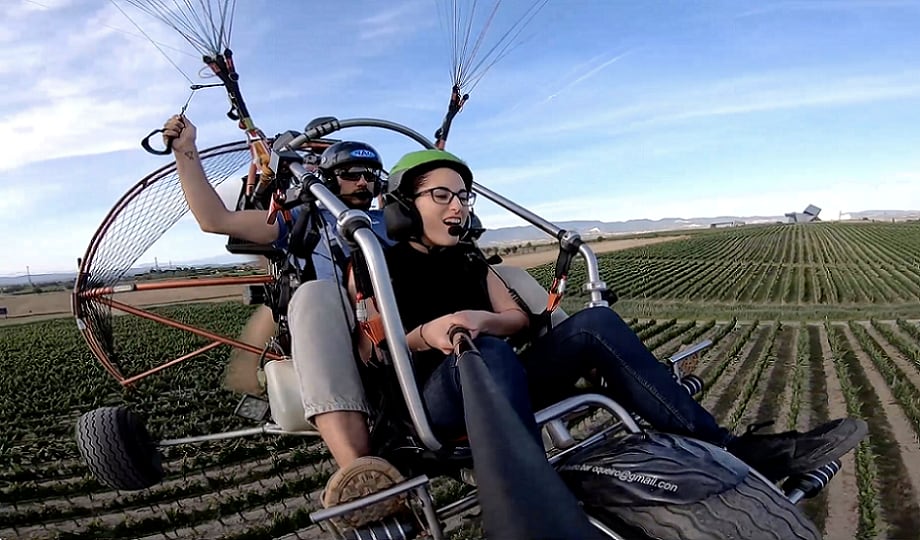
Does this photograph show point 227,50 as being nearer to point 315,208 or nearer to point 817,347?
point 315,208

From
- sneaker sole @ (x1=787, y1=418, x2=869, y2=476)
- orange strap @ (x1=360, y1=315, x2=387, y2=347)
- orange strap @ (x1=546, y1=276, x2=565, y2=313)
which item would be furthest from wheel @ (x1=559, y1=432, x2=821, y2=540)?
orange strap @ (x1=546, y1=276, x2=565, y2=313)

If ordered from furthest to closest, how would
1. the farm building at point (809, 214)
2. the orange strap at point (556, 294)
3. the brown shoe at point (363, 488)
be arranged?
the farm building at point (809, 214) < the orange strap at point (556, 294) < the brown shoe at point (363, 488)

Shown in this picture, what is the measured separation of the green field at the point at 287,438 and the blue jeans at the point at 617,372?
11.0 ft

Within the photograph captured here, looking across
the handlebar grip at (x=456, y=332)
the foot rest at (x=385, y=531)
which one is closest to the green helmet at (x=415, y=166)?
the handlebar grip at (x=456, y=332)

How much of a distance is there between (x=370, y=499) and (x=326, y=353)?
603 mm

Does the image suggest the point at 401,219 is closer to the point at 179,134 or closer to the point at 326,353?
the point at 326,353

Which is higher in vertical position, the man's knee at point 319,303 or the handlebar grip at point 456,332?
the man's knee at point 319,303

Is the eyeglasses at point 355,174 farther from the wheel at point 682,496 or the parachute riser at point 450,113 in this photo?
the wheel at point 682,496

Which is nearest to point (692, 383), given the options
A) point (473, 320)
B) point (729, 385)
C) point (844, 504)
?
point (473, 320)

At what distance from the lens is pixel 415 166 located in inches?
87.4

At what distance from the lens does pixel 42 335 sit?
26.1 m

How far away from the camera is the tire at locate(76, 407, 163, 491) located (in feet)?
11.3

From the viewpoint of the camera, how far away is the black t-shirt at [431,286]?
7.20 ft

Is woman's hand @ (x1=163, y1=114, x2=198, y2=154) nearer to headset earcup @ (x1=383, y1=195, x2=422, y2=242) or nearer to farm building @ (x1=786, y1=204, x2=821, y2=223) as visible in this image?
headset earcup @ (x1=383, y1=195, x2=422, y2=242)
